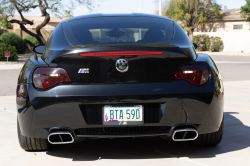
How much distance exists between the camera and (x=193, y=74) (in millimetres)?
3590

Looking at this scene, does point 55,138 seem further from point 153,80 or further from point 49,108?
point 153,80

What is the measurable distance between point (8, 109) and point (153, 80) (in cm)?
434

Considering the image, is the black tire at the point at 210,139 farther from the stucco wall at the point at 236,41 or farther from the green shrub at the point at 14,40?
the stucco wall at the point at 236,41

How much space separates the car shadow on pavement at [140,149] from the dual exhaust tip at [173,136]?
1.10 feet

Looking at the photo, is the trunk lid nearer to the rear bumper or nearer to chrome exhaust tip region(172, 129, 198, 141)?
the rear bumper

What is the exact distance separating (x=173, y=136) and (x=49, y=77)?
1.31 m

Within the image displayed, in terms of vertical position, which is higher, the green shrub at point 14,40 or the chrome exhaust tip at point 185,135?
the chrome exhaust tip at point 185,135

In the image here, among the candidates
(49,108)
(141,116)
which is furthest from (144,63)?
(49,108)

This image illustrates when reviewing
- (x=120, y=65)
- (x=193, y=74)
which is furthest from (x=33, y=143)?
(x=193, y=74)

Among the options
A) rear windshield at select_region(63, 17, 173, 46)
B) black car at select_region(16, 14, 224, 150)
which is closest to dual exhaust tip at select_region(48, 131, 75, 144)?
black car at select_region(16, 14, 224, 150)

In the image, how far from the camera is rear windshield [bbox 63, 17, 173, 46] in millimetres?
3904

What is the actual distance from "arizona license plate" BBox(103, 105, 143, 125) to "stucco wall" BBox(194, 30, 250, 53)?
34.0 meters

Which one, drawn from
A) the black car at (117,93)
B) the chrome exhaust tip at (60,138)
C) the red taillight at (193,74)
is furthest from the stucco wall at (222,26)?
the chrome exhaust tip at (60,138)

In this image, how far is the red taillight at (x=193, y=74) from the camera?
3.57 metres
